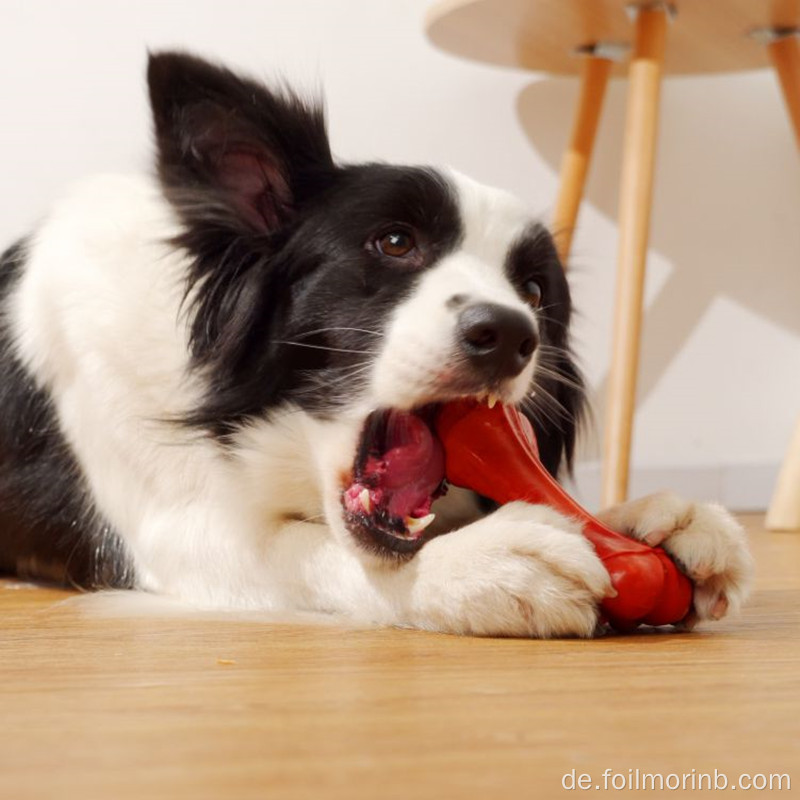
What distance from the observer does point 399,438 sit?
4.82 feet

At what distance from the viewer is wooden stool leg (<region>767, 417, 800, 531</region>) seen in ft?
9.30

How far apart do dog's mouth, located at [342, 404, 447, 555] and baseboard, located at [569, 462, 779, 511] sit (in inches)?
78.9

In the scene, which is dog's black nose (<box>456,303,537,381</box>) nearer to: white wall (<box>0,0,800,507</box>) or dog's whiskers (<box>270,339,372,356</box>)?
dog's whiskers (<box>270,339,372,356</box>)

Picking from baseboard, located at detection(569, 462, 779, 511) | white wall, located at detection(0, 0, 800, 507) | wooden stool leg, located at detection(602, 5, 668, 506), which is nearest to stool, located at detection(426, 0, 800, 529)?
wooden stool leg, located at detection(602, 5, 668, 506)

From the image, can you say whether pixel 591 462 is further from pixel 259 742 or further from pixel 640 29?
pixel 259 742

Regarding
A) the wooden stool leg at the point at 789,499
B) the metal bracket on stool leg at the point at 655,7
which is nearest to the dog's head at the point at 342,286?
the metal bracket on stool leg at the point at 655,7

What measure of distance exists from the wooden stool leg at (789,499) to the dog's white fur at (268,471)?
4.85 ft

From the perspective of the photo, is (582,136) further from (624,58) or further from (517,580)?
(517,580)

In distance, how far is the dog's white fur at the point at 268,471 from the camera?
1.28 meters

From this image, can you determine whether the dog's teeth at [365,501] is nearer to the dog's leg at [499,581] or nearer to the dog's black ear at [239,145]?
the dog's leg at [499,581]

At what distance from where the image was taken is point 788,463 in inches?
113

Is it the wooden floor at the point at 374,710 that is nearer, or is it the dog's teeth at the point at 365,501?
the wooden floor at the point at 374,710

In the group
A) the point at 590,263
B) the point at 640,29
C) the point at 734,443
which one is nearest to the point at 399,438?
the point at 640,29

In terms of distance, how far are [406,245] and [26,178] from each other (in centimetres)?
169
